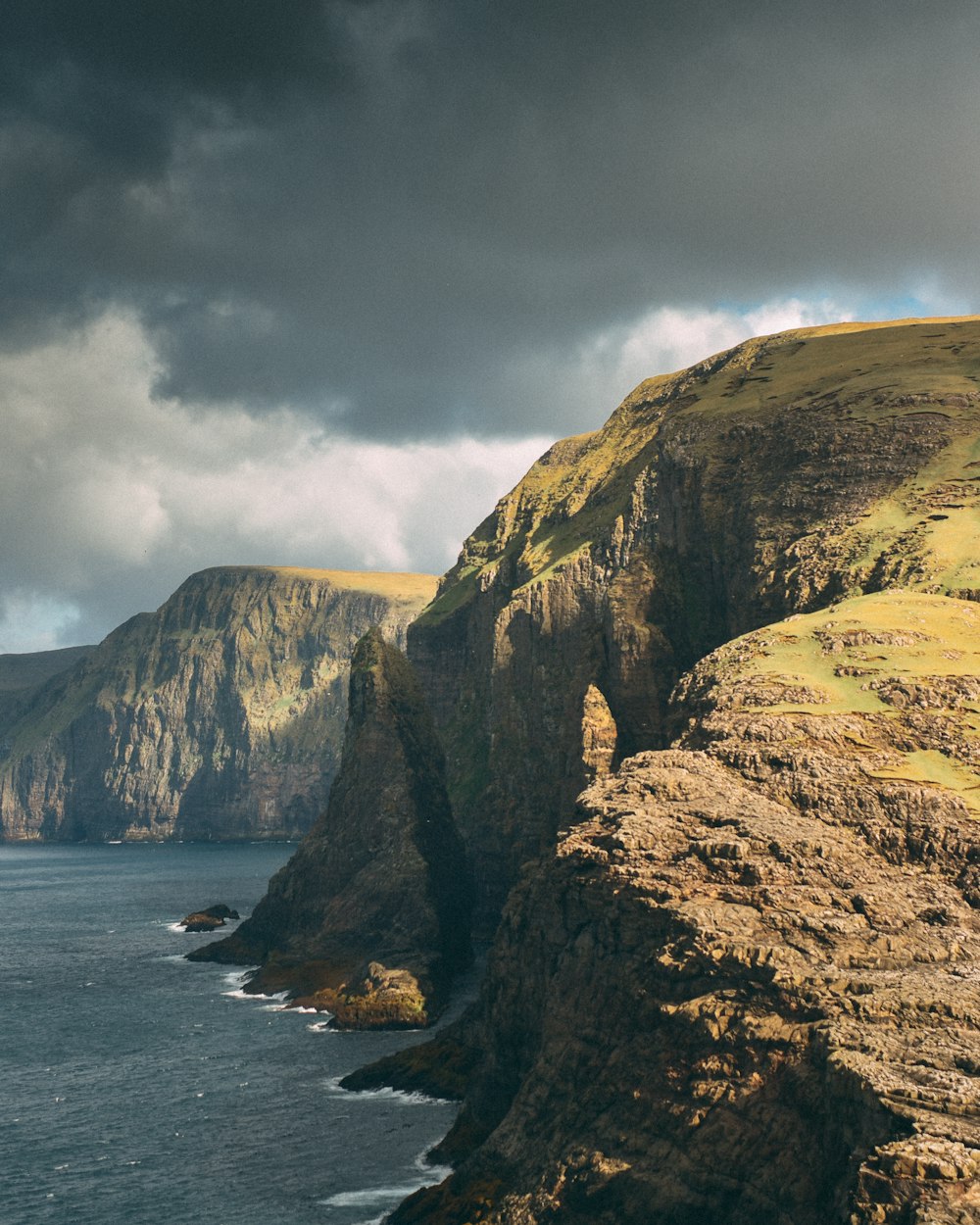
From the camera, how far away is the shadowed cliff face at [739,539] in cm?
11081

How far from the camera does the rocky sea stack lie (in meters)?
50.8

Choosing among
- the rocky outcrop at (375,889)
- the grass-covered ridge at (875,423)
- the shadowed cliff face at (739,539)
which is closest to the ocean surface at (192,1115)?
the rocky outcrop at (375,889)

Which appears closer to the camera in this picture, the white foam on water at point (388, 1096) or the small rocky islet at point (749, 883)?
the small rocky islet at point (749, 883)

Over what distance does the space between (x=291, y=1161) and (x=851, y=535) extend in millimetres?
70362

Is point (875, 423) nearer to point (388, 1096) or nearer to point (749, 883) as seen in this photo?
point (749, 883)

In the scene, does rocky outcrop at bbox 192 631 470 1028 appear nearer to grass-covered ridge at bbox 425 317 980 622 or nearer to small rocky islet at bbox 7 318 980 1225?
small rocky islet at bbox 7 318 980 1225

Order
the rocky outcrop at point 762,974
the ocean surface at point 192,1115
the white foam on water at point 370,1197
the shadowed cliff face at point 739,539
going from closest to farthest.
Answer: the rocky outcrop at point 762,974
the white foam on water at point 370,1197
the ocean surface at point 192,1115
the shadowed cliff face at point 739,539

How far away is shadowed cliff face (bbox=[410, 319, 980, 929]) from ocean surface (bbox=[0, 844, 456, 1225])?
38594 millimetres

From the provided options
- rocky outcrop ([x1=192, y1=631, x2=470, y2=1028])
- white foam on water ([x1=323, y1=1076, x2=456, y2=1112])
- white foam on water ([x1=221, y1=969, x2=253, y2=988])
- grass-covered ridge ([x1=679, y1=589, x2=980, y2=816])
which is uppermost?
grass-covered ridge ([x1=679, y1=589, x2=980, y2=816])

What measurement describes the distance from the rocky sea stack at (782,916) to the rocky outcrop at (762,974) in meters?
0.15

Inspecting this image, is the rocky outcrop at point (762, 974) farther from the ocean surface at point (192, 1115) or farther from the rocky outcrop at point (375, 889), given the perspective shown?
the rocky outcrop at point (375, 889)

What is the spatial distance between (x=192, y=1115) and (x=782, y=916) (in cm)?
5543

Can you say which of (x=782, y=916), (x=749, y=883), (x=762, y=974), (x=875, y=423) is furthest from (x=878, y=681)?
(x=875, y=423)

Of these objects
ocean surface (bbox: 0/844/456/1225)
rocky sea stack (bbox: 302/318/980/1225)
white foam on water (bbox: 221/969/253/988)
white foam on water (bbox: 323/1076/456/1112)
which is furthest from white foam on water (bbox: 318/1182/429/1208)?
white foam on water (bbox: 221/969/253/988)
